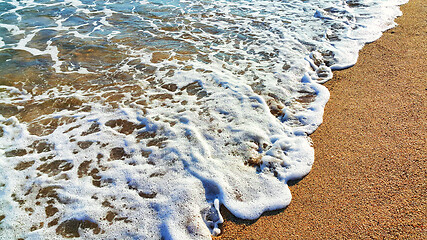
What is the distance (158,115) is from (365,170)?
2.65 meters

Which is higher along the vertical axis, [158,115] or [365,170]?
[365,170]

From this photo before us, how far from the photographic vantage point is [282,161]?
2.80m

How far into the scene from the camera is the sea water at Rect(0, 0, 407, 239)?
7.84ft

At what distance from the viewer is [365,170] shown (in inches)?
102

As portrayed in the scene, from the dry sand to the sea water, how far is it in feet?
0.54

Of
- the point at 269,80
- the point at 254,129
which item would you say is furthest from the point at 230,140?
the point at 269,80

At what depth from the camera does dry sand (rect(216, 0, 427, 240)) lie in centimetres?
213

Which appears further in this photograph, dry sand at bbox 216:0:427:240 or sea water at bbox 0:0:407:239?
sea water at bbox 0:0:407:239

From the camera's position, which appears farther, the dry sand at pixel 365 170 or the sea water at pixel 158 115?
the sea water at pixel 158 115

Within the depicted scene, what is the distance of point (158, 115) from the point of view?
140 inches

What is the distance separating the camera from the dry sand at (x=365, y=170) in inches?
83.9

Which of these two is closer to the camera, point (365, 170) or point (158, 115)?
point (365, 170)

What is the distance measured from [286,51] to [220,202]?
3.76 metres

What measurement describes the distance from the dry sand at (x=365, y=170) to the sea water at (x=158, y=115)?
17 cm
